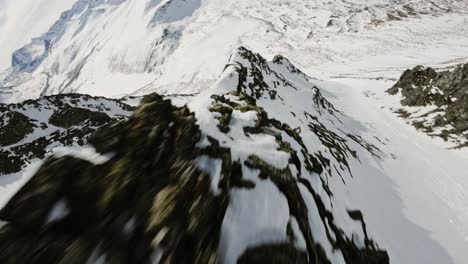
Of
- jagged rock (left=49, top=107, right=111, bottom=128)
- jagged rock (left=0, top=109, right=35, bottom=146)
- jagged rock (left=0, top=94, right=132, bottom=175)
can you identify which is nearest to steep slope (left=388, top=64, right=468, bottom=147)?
jagged rock (left=0, top=94, right=132, bottom=175)

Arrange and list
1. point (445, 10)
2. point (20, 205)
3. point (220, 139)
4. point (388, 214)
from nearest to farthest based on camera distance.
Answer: point (20, 205) < point (220, 139) < point (388, 214) < point (445, 10)

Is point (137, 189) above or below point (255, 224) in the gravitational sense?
above

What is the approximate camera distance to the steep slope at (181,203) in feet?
15.4

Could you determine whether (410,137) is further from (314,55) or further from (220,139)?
(314,55)

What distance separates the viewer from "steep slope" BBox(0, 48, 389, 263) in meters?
4.69

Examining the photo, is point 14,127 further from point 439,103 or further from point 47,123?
point 439,103

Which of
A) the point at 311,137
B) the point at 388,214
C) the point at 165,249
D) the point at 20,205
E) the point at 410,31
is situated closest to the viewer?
the point at 165,249

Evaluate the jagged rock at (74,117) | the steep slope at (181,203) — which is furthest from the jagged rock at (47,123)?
the steep slope at (181,203)

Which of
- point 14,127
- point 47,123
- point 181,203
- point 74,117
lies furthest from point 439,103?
point 14,127

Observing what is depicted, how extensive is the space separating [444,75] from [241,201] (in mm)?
40351

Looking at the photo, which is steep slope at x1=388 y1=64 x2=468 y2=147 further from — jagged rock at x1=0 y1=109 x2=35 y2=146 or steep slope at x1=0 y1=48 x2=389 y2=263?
jagged rock at x1=0 y1=109 x2=35 y2=146

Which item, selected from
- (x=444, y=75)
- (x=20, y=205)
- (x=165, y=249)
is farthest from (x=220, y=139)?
(x=444, y=75)

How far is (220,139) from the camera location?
7719mm

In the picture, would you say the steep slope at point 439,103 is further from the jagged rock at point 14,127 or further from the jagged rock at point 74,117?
the jagged rock at point 14,127
